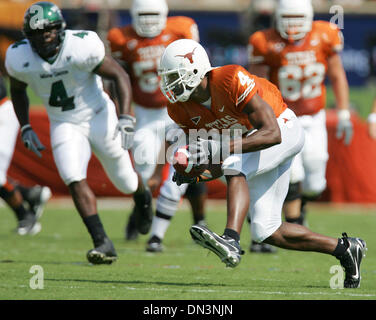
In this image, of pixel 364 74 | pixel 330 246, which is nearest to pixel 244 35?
pixel 364 74

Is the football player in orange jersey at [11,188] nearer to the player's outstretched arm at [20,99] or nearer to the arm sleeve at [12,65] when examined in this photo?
the player's outstretched arm at [20,99]

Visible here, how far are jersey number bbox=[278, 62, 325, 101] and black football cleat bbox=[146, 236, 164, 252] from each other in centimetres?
158

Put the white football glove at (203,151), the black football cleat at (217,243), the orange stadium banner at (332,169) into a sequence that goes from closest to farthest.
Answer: the black football cleat at (217,243) → the white football glove at (203,151) → the orange stadium banner at (332,169)

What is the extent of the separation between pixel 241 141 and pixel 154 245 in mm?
2221

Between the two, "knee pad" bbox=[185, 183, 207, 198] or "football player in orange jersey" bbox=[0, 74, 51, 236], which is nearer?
"knee pad" bbox=[185, 183, 207, 198]

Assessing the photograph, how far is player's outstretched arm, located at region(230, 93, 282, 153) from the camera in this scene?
13.4 feet

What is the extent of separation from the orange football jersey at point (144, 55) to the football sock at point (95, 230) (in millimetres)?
1994

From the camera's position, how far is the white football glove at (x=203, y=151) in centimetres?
402

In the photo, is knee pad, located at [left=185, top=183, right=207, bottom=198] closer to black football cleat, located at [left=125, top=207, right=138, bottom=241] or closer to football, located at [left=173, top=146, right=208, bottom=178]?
black football cleat, located at [left=125, top=207, right=138, bottom=241]

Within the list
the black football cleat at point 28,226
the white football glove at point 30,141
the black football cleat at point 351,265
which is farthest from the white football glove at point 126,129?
the black football cleat at point 28,226

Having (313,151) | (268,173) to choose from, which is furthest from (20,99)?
(313,151)

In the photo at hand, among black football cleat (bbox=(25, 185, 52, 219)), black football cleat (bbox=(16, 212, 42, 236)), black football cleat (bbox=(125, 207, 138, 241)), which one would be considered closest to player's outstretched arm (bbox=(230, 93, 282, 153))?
black football cleat (bbox=(125, 207, 138, 241))
